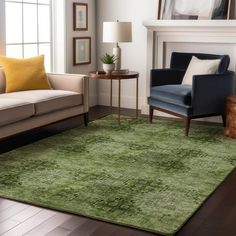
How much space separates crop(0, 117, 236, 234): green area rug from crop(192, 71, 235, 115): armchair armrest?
275mm

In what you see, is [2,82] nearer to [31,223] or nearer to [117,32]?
[117,32]

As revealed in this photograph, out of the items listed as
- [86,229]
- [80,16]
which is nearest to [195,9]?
[80,16]

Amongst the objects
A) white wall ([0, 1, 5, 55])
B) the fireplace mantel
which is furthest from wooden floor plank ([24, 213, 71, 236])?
the fireplace mantel

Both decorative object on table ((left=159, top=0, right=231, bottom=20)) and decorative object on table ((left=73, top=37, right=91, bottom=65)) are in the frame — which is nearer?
decorative object on table ((left=159, top=0, right=231, bottom=20))

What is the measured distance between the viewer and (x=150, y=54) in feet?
19.6

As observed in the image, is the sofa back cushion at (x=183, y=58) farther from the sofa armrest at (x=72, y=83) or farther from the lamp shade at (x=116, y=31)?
the sofa armrest at (x=72, y=83)

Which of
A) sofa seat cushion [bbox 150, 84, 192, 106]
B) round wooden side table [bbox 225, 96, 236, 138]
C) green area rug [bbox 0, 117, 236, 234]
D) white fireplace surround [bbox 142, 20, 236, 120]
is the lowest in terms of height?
green area rug [bbox 0, 117, 236, 234]

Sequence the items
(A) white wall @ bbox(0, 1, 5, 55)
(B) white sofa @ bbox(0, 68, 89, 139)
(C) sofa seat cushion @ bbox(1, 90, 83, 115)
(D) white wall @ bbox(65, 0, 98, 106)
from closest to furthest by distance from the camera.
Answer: (B) white sofa @ bbox(0, 68, 89, 139) → (C) sofa seat cushion @ bbox(1, 90, 83, 115) → (A) white wall @ bbox(0, 1, 5, 55) → (D) white wall @ bbox(65, 0, 98, 106)

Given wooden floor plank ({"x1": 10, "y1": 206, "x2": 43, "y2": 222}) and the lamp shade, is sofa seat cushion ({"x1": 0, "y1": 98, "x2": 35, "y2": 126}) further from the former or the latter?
the lamp shade

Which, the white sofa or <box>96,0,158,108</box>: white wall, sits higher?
<box>96,0,158,108</box>: white wall

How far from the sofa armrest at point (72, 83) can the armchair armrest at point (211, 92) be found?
48.5 inches

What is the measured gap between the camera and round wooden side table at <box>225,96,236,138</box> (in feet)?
15.9

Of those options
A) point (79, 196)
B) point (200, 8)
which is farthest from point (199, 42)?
point (79, 196)

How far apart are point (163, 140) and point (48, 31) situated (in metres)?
2.27
